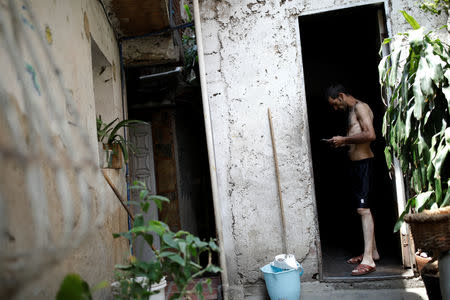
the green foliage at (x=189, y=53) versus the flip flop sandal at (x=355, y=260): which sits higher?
the green foliage at (x=189, y=53)

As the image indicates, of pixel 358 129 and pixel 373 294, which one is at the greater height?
pixel 358 129

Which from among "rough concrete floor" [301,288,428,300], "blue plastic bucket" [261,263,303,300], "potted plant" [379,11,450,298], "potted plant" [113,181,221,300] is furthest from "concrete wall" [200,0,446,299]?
"potted plant" [113,181,221,300]

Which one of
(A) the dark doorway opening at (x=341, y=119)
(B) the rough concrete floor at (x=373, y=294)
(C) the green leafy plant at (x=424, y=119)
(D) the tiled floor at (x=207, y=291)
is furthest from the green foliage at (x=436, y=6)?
(D) the tiled floor at (x=207, y=291)

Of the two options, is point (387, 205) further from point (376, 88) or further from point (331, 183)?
point (376, 88)

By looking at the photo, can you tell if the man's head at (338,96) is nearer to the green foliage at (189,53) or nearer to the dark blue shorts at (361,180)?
the dark blue shorts at (361,180)

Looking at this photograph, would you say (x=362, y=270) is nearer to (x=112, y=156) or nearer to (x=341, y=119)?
(x=112, y=156)

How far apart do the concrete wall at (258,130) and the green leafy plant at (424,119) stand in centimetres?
83

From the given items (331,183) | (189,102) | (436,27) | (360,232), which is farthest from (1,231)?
(331,183)

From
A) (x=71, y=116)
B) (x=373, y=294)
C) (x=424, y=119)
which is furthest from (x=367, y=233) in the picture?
(x=71, y=116)

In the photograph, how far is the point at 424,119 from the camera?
109 inches

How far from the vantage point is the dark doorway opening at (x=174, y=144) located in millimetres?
4719

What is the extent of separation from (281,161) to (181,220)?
1.98m

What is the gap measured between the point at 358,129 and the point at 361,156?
0.87ft

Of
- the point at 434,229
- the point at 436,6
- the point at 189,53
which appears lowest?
the point at 434,229
